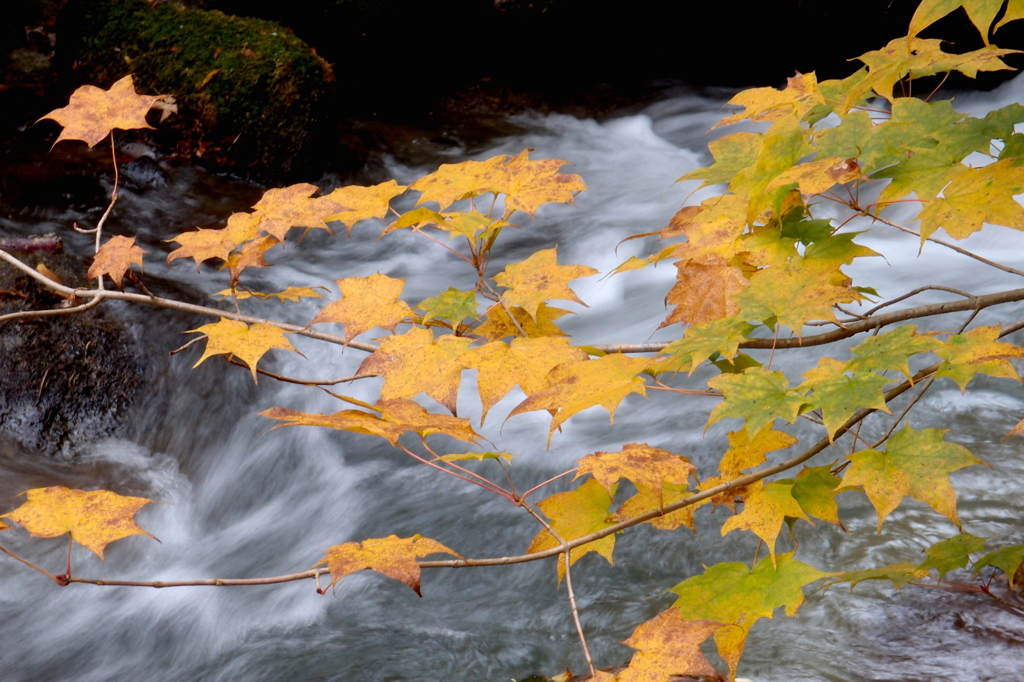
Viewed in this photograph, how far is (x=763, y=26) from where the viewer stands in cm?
657

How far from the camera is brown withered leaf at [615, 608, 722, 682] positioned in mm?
1073

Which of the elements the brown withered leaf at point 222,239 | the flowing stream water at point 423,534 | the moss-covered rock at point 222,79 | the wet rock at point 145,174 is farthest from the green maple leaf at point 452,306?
the wet rock at point 145,174

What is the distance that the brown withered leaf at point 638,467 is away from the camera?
1.08 m

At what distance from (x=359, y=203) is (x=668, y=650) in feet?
3.32

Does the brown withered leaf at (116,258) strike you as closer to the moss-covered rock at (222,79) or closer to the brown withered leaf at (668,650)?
the brown withered leaf at (668,650)

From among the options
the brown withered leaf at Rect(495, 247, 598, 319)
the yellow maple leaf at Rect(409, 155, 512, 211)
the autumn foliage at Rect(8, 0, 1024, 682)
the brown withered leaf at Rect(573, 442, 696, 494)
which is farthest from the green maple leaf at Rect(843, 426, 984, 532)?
the yellow maple leaf at Rect(409, 155, 512, 211)

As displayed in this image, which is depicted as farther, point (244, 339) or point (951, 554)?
point (951, 554)

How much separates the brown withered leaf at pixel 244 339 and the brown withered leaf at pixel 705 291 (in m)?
0.71

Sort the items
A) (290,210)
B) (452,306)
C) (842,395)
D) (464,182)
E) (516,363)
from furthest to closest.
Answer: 1. (290,210)
2. (464,182)
3. (452,306)
4. (516,363)
5. (842,395)

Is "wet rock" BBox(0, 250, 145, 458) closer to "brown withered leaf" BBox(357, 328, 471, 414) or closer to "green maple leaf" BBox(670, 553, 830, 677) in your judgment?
"brown withered leaf" BBox(357, 328, 471, 414)

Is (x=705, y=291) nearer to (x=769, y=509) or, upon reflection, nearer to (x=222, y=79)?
(x=769, y=509)

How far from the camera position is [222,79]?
5.14 meters

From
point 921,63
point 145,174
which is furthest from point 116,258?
point 145,174

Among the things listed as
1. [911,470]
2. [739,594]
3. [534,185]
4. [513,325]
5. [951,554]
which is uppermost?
[534,185]
